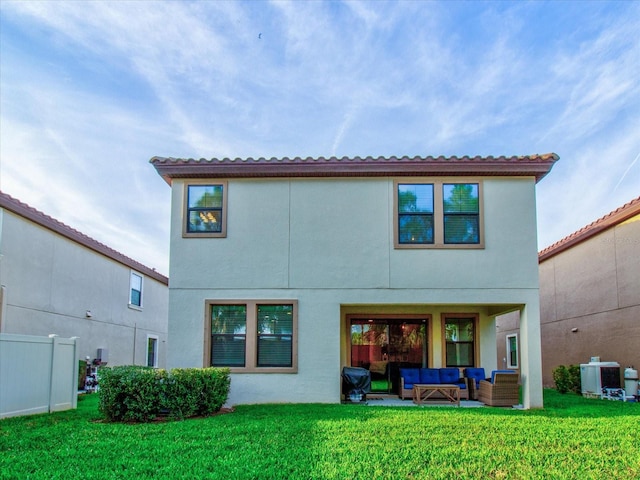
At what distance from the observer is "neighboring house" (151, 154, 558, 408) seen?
40.7 ft

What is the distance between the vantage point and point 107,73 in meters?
15.4

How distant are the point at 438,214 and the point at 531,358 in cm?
368

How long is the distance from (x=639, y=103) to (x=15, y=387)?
16535 mm

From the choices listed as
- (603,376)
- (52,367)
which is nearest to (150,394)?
(52,367)

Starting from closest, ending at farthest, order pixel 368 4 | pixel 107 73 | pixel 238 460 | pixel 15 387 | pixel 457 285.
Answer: pixel 238 460 → pixel 15 387 → pixel 457 285 → pixel 368 4 → pixel 107 73

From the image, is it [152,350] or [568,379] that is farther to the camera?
[152,350]

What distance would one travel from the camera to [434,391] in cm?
1257

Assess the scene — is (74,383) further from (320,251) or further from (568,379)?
(568,379)

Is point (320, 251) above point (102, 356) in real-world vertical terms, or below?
above

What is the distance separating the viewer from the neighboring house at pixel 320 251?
12398 mm

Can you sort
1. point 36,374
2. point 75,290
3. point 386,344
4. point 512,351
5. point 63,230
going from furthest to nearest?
point 512,351
point 75,290
point 63,230
point 386,344
point 36,374

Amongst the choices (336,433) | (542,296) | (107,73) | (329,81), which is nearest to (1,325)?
(107,73)

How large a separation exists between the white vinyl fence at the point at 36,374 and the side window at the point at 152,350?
11245 mm

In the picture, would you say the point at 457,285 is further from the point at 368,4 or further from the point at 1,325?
the point at 1,325
